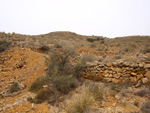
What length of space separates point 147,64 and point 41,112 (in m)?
3.96

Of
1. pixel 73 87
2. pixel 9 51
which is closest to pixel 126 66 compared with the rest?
pixel 73 87

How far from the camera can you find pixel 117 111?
2.23 m

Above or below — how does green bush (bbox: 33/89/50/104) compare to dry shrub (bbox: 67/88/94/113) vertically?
below

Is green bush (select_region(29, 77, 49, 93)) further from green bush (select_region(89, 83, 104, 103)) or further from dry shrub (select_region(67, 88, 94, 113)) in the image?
green bush (select_region(89, 83, 104, 103))

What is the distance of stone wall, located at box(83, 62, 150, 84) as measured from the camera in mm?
3361

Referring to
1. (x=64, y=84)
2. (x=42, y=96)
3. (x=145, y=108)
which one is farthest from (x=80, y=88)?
(x=145, y=108)

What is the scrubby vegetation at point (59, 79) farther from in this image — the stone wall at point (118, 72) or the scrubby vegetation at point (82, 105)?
the scrubby vegetation at point (82, 105)

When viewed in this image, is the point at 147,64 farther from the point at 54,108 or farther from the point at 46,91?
the point at 46,91

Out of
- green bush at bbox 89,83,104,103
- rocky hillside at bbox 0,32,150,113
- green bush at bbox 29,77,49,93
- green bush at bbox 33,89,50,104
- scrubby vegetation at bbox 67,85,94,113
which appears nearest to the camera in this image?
scrubby vegetation at bbox 67,85,94,113

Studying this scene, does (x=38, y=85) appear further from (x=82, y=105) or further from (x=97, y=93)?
(x=97, y=93)

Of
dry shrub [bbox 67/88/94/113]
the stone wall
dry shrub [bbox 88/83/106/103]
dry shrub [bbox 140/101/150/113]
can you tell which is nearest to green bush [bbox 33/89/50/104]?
dry shrub [bbox 67/88/94/113]

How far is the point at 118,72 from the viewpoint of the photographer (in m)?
3.73

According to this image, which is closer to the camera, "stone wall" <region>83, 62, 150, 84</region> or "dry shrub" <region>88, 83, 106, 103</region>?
"dry shrub" <region>88, 83, 106, 103</region>

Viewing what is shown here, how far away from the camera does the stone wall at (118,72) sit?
3.36 meters
